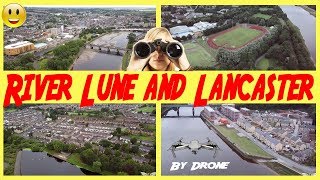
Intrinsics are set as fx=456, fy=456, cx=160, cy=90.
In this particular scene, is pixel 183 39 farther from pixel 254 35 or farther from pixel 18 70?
pixel 18 70

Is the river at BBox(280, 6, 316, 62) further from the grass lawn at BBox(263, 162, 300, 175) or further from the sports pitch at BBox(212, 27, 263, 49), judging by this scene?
the grass lawn at BBox(263, 162, 300, 175)

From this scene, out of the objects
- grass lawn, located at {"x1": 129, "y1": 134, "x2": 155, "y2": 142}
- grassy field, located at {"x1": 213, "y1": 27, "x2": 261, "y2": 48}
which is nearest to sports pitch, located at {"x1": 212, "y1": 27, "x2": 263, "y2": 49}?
grassy field, located at {"x1": 213, "y1": 27, "x2": 261, "y2": 48}

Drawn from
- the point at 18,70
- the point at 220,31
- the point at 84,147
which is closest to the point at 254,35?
the point at 220,31

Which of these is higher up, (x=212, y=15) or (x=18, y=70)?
(x=212, y=15)

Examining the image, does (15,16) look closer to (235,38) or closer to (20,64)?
(20,64)

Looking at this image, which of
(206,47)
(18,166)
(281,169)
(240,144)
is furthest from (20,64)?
(281,169)

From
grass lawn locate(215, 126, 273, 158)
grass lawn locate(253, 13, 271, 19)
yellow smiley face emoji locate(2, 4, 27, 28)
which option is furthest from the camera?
grass lawn locate(215, 126, 273, 158)

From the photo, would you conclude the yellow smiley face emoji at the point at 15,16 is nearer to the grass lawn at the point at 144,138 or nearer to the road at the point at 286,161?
the grass lawn at the point at 144,138
